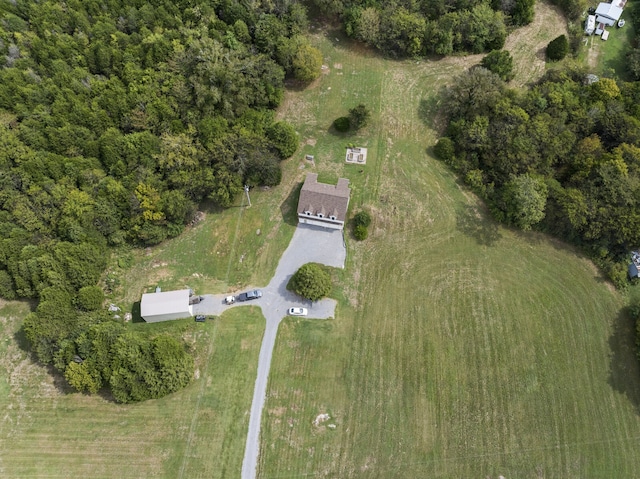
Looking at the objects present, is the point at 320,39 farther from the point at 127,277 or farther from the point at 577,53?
the point at 127,277

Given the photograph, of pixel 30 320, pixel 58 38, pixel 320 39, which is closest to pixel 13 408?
pixel 30 320

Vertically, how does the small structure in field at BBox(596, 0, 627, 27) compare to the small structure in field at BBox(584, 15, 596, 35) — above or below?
above

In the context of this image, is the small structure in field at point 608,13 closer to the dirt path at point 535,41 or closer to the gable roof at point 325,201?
the dirt path at point 535,41

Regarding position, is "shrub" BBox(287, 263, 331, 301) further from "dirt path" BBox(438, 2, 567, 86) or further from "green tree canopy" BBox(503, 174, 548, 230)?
"dirt path" BBox(438, 2, 567, 86)

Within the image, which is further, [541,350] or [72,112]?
[72,112]

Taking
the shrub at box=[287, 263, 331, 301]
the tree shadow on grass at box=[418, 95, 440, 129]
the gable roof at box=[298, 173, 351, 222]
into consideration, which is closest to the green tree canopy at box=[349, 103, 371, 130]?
the tree shadow on grass at box=[418, 95, 440, 129]
